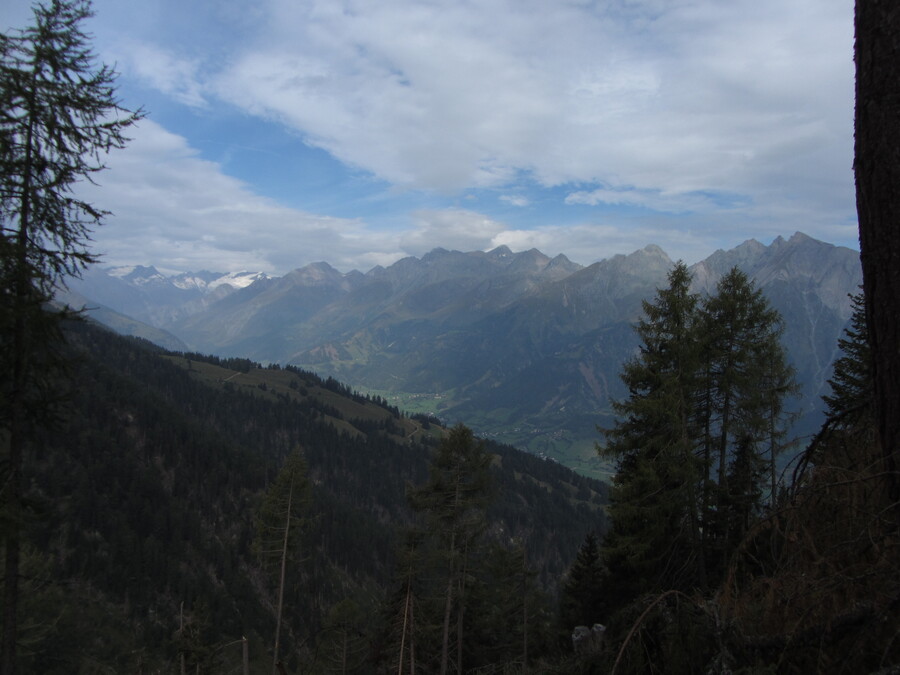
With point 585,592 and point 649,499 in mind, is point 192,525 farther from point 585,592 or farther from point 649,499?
point 649,499

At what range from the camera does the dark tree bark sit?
2.72 metres

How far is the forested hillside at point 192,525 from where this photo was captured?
69.1 meters

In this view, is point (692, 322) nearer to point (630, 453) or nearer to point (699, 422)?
point (699, 422)

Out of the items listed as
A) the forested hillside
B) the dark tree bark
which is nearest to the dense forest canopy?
the dark tree bark

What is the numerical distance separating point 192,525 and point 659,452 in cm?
10853

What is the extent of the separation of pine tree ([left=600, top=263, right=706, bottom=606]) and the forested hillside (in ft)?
24.7

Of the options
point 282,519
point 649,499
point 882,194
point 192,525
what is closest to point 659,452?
point 649,499

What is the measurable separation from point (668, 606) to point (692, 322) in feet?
48.5

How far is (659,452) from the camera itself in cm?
1481

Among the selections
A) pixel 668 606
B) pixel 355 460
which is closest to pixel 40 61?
pixel 668 606

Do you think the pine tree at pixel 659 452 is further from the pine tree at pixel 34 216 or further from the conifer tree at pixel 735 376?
the pine tree at pixel 34 216

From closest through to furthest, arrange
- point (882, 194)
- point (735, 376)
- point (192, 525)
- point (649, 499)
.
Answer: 1. point (882, 194)
2. point (649, 499)
3. point (735, 376)
4. point (192, 525)

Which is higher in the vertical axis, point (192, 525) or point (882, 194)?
point (882, 194)

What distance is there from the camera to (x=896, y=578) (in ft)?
7.95
